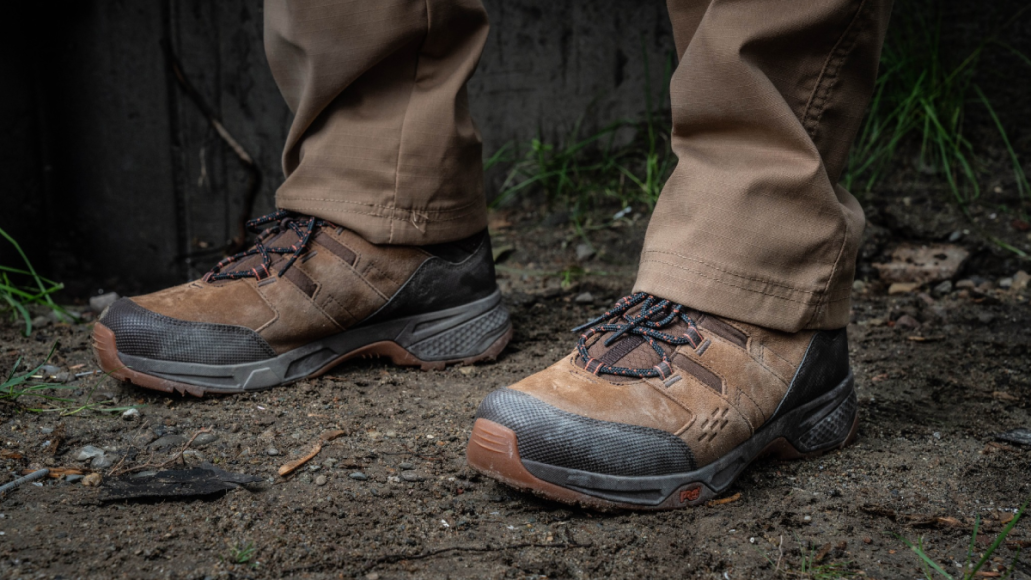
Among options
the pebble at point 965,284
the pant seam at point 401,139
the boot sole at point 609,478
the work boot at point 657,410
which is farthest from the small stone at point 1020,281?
the pant seam at point 401,139

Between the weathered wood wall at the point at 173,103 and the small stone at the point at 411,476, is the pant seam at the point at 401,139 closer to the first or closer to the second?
the small stone at the point at 411,476

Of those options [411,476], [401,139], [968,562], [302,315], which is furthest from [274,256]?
[968,562]

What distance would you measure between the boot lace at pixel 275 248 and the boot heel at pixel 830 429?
0.98 meters

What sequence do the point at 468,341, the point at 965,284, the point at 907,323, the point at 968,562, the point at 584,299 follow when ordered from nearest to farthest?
the point at 968,562 → the point at 468,341 → the point at 907,323 → the point at 584,299 → the point at 965,284

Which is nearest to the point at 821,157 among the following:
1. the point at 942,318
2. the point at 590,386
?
the point at 590,386

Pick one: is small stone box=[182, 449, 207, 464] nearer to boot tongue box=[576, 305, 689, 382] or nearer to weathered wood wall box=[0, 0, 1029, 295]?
boot tongue box=[576, 305, 689, 382]

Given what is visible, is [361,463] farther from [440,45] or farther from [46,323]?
[46,323]

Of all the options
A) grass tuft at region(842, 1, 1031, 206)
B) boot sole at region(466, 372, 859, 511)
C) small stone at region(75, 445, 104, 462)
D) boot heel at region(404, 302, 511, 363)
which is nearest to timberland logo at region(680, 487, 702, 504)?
boot sole at region(466, 372, 859, 511)

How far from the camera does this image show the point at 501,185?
299 centimetres

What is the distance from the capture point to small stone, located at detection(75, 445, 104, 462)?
1.22 meters

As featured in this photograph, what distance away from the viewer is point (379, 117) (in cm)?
153

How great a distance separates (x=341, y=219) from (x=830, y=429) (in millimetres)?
989

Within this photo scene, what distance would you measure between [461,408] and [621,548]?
0.53 metres

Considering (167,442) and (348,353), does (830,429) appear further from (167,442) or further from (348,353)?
(167,442)
